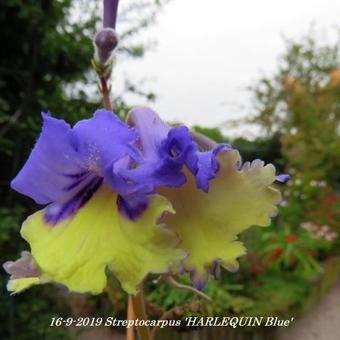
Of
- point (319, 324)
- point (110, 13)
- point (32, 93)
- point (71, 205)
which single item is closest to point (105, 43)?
point (110, 13)

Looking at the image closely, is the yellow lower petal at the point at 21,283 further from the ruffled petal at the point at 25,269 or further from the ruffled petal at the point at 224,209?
the ruffled petal at the point at 224,209

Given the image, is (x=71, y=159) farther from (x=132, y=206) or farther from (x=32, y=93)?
(x=32, y=93)

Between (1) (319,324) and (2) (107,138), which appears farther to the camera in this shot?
(1) (319,324)

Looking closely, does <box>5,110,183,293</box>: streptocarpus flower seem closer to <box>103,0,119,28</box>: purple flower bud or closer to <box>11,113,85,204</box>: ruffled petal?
<box>11,113,85,204</box>: ruffled petal

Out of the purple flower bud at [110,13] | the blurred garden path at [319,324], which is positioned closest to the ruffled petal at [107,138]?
the purple flower bud at [110,13]

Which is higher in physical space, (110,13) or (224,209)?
(110,13)

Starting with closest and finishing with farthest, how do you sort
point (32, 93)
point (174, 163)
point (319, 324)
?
point (174, 163) < point (32, 93) < point (319, 324)

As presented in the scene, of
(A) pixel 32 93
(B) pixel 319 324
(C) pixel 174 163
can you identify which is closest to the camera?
(C) pixel 174 163
